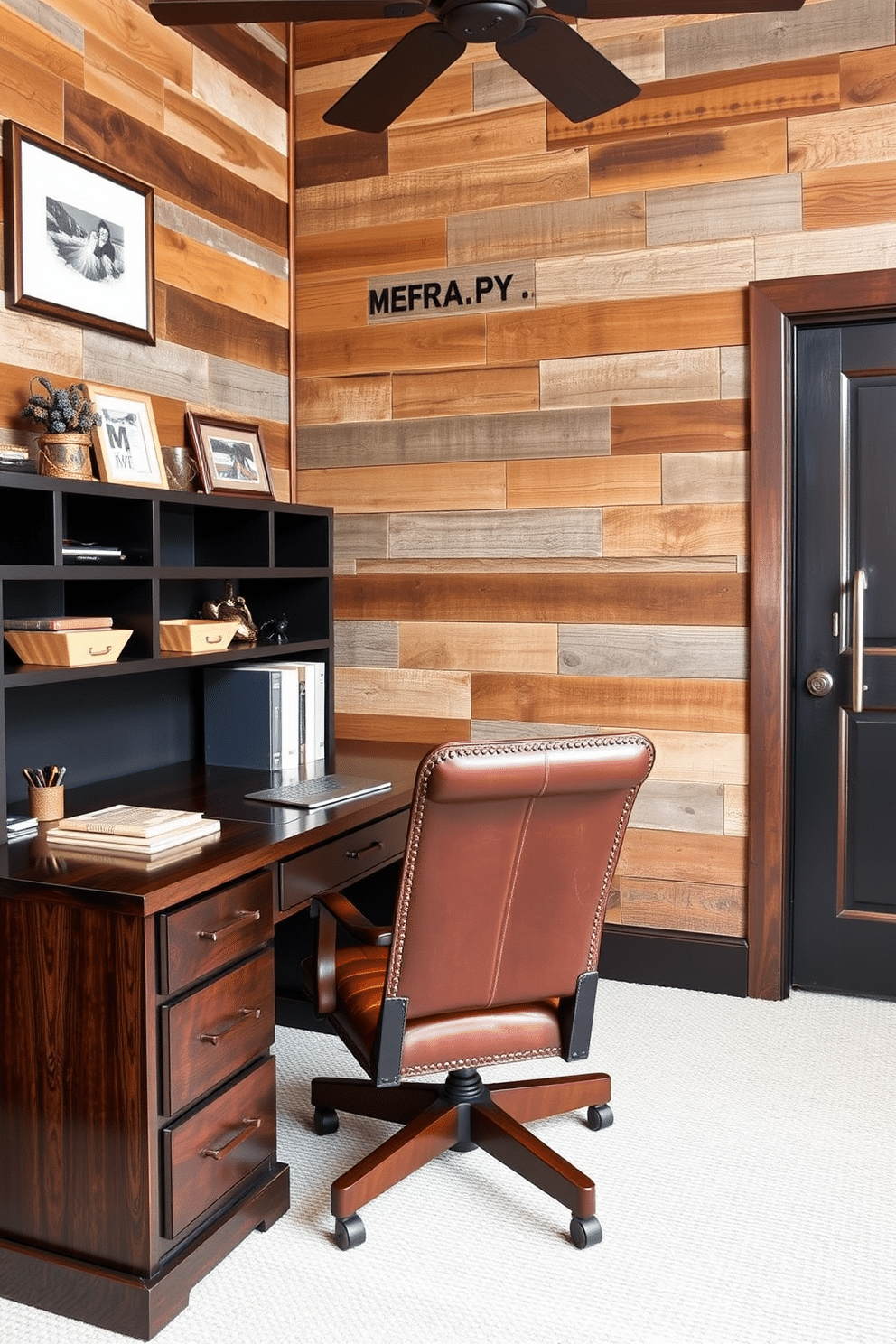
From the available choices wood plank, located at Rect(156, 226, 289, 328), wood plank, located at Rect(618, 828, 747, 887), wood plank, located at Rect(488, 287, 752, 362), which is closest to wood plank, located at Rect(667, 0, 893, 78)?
wood plank, located at Rect(488, 287, 752, 362)

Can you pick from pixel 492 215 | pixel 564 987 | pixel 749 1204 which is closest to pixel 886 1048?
pixel 749 1204

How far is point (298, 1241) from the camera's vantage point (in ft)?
7.09

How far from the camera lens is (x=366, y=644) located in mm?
3869

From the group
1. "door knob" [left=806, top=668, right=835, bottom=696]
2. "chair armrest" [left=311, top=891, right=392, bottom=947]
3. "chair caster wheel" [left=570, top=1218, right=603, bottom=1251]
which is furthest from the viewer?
"door knob" [left=806, top=668, right=835, bottom=696]

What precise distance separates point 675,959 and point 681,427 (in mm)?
1616

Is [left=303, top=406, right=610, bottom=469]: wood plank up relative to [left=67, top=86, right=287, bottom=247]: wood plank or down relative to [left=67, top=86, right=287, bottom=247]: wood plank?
down

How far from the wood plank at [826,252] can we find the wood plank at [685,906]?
1.81m

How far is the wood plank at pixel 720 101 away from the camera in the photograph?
3.20m

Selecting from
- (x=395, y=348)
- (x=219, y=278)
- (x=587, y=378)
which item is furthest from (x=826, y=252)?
(x=219, y=278)

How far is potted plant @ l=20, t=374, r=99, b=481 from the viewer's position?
96.7 inches

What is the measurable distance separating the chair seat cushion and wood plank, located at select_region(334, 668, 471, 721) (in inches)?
60.1

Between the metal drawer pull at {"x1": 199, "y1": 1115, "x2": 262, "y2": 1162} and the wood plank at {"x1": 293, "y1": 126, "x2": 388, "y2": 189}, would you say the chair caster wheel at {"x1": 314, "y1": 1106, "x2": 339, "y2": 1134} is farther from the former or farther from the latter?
the wood plank at {"x1": 293, "y1": 126, "x2": 388, "y2": 189}

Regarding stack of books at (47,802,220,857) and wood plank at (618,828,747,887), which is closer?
stack of books at (47,802,220,857)

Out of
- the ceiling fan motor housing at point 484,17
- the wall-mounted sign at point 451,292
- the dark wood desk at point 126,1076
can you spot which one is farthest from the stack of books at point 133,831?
the wall-mounted sign at point 451,292
